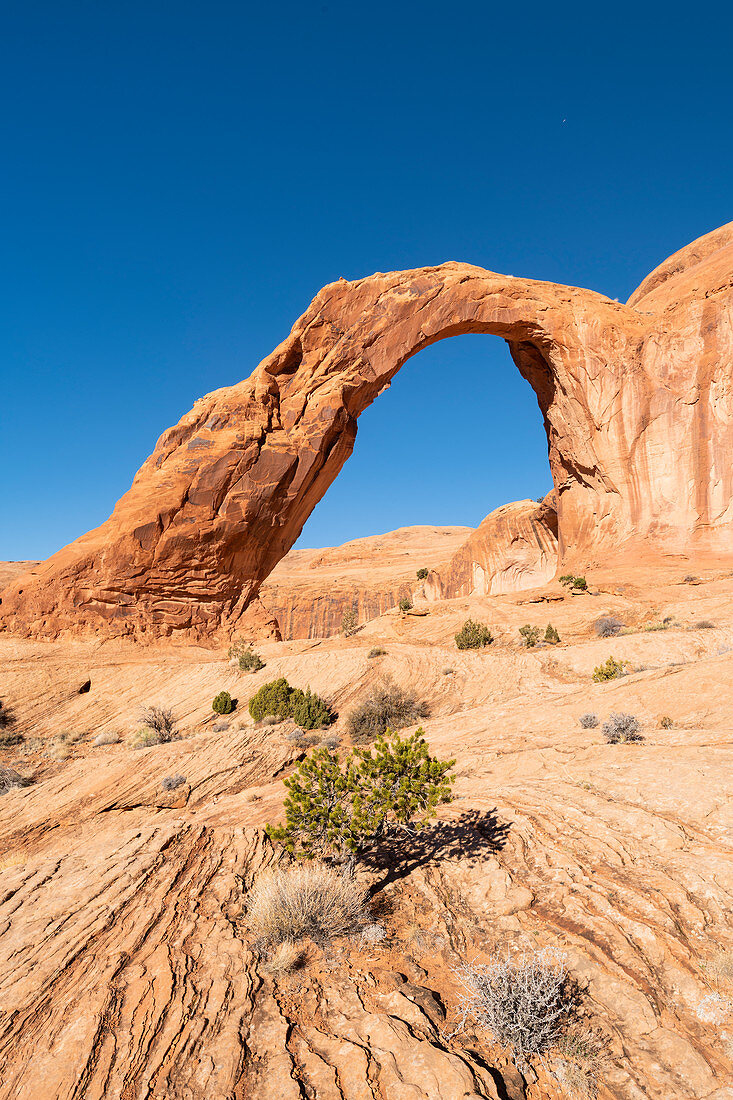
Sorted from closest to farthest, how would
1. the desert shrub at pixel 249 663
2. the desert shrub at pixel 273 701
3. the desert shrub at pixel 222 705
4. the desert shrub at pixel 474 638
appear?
the desert shrub at pixel 273 701
the desert shrub at pixel 222 705
the desert shrub at pixel 249 663
the desert shrub at pixel 474 638

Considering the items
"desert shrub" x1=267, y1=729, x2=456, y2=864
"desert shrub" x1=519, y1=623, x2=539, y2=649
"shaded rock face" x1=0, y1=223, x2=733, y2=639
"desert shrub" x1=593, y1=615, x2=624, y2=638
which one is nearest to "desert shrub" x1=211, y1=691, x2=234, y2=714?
"shaded rock face" x1=0, y1=223, x2=733, y2=639

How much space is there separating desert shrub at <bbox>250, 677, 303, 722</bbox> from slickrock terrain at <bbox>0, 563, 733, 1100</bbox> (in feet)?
8.98

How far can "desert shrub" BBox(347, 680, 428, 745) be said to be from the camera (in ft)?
40.5

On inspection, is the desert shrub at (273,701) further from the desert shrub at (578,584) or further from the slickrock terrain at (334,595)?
the slickrock terrain at (334,595)

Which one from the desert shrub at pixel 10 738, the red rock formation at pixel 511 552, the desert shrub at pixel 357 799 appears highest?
the red rock formation at pixel 511 552

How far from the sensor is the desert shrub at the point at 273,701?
13.4 metres

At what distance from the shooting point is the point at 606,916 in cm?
406

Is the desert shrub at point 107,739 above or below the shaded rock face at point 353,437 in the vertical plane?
below

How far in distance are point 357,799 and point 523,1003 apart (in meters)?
2.43

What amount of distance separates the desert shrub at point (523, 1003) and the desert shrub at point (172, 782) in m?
7.77

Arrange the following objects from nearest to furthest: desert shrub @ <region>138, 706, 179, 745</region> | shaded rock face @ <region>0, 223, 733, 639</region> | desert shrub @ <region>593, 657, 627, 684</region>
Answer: desert shrub @ <region>593, 657, 627, 684</region>
desert shrub @ <region>138, 706, 179, 745</region>
shaded rock face @ <region>0, 223, 733, 639</region>

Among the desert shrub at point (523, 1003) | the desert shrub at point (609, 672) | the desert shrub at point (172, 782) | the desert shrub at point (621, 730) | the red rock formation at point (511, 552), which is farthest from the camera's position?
the red rock formation at point (511, 552)

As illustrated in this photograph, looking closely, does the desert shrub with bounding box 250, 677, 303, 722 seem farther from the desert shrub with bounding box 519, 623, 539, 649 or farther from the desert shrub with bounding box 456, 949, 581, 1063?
the desert shrub with bounding box 456, 949, 581, 1063

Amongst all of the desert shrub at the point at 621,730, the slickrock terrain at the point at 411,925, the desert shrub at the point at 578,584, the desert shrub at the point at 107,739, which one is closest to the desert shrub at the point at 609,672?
the slickrock terrain at the point at 411,925
